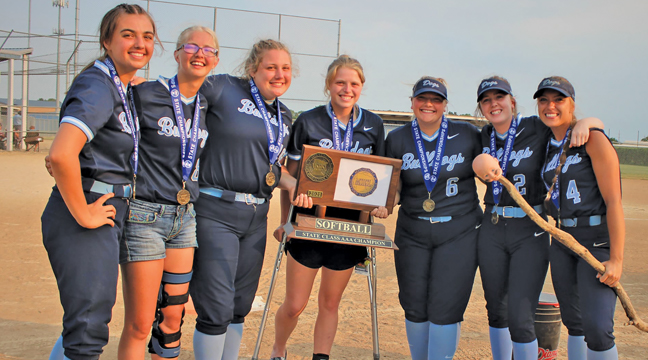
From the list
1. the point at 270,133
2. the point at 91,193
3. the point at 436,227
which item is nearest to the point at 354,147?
the point at 270,133

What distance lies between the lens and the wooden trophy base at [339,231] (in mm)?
3609

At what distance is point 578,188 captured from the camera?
3537 mm

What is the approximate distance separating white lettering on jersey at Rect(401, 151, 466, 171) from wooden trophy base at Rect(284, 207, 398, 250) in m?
0.57

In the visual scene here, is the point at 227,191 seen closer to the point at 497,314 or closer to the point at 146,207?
the point at 146,207

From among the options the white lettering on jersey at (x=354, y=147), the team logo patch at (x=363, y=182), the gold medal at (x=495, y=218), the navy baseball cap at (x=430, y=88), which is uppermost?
the navy baseball cap at (x=430, y=88)

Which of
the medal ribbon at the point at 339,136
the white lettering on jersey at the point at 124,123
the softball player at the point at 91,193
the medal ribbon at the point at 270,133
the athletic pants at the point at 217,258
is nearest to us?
the softball player at the point at 91,193

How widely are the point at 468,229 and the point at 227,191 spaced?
1.89 m

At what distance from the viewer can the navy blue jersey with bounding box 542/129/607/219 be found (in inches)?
138

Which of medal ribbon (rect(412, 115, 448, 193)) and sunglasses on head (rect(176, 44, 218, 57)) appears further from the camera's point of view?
medal ribbon (rect(412, 115, 448, 193))

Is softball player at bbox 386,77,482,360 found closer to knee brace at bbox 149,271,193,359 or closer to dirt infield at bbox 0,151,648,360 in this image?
dirt infield at bbox 0,151,648,360

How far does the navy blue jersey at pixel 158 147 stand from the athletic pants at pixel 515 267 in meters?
2.30

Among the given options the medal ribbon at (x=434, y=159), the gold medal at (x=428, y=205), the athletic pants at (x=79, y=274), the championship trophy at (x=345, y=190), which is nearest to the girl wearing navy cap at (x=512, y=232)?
the medal ribbon at (x=434, y=159)

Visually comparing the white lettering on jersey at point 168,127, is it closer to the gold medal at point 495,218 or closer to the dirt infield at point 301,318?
the gold medal at point 495,218

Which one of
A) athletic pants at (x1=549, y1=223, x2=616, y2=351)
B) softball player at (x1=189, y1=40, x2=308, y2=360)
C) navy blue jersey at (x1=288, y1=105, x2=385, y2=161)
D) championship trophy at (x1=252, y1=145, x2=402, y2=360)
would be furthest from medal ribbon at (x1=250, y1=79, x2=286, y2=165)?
athletic pants at (x1=549, y1=223, x2=616, y2=351)
